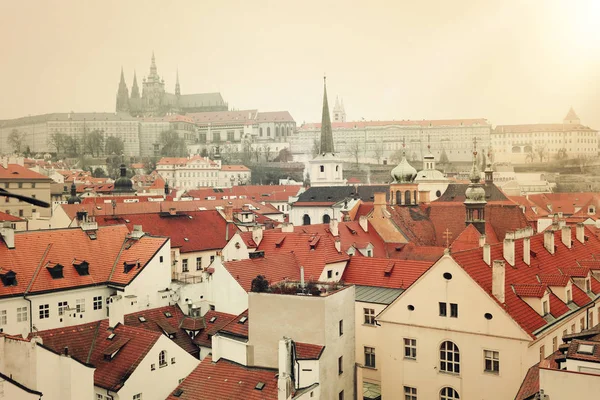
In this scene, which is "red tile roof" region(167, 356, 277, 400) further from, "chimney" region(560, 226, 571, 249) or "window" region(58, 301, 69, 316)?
Result: "chimney" region(560, 226, 571, 249)

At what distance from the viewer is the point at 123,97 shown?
151 m

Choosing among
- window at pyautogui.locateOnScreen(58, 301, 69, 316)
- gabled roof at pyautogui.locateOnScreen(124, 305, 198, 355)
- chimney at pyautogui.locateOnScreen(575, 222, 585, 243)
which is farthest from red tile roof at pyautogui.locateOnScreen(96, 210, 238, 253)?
chimney at pyautogui.locateOnScreen(575, 222, 585, 243)

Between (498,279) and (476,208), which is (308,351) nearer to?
(498,279)

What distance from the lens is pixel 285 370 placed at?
13711mm

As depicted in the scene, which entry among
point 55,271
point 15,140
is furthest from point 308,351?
point 15,140

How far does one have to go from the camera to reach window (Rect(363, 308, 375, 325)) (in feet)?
65.7

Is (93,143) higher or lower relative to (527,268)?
higher

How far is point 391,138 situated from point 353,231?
319ft

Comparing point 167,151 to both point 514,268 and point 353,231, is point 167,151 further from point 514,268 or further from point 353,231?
point 514,268

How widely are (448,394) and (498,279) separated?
10.3ft

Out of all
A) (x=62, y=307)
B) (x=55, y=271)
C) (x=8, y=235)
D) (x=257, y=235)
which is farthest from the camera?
(x=257, y=235)

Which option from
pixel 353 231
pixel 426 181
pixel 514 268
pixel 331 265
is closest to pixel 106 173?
pixel 426 181

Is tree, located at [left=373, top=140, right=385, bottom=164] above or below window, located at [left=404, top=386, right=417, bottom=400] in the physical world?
above

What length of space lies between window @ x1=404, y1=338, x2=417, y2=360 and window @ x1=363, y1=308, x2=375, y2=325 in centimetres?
327
